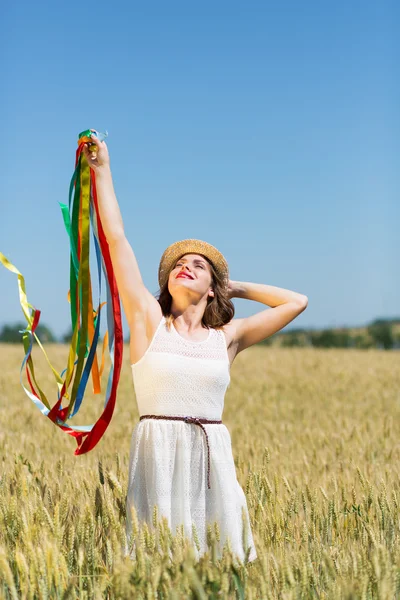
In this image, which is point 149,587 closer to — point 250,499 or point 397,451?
point 250,499

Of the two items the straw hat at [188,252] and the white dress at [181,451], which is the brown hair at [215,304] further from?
the white dress at [181,451]

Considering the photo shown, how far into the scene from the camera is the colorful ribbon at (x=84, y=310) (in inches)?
133

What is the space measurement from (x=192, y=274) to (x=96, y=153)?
68 cm

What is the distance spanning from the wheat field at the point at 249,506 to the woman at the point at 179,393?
0.42ft

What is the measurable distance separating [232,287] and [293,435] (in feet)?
10.5

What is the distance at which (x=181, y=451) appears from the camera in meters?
3.06

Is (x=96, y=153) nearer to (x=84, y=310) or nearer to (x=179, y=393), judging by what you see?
(x=84, y=310)

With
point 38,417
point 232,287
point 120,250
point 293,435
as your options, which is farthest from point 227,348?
point 38,417

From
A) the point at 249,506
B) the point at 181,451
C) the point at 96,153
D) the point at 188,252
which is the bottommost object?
the point at 249,506

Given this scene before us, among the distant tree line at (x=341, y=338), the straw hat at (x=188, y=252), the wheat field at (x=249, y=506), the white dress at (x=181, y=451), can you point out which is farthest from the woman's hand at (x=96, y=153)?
the distant tree line at (x=341, y=338)

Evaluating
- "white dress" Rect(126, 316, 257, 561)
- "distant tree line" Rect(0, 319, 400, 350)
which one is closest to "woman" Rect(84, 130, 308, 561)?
"white dress" Rect(126, 316, 257, 561)

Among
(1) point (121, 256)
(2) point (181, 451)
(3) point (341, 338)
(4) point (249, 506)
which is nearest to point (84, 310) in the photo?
(1) point (121, 256)

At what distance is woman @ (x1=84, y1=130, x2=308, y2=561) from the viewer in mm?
3047

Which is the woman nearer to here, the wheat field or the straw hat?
the straw hat
